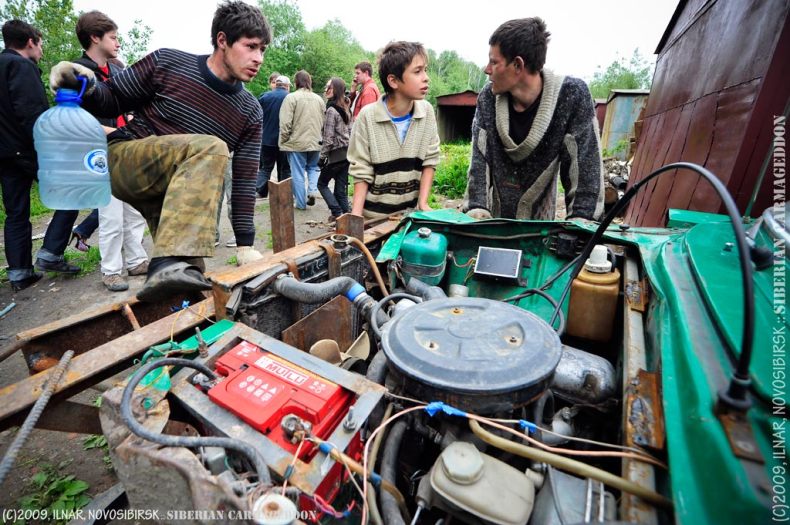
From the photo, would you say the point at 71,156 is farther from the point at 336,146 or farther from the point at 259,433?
the point at 336,146

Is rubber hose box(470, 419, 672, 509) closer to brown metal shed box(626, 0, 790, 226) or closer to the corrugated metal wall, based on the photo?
brown metal shed box(626, 0, 790, 226)

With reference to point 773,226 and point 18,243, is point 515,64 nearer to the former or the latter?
point 773,226

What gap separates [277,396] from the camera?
3.77 feet

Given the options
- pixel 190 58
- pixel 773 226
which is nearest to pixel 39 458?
pixel 190 58

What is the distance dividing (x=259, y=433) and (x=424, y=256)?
4.63ft

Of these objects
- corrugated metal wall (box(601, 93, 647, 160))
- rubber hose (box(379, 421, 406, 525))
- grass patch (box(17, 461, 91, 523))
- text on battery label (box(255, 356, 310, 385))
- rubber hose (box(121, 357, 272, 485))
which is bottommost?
grass patch (box(17, 461, 91, 523))

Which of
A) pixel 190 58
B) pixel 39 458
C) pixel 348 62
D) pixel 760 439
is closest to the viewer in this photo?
pixel 760 439

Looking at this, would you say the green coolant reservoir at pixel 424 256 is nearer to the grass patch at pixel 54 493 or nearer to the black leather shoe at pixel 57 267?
the grass patch at pixel 54 493

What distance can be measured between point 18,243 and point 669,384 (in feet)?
18.4

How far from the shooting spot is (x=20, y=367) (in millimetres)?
2879

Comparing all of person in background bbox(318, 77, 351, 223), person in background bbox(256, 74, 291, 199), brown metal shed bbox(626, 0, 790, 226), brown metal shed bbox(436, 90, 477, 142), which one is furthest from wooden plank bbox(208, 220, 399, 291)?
brown metal shed bbox(436, 90, 477, 142)

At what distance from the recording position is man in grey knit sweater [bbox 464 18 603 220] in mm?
2660

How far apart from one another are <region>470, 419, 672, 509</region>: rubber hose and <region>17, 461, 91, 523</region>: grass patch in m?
2.20

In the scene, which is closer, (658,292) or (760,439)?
(760,439)
